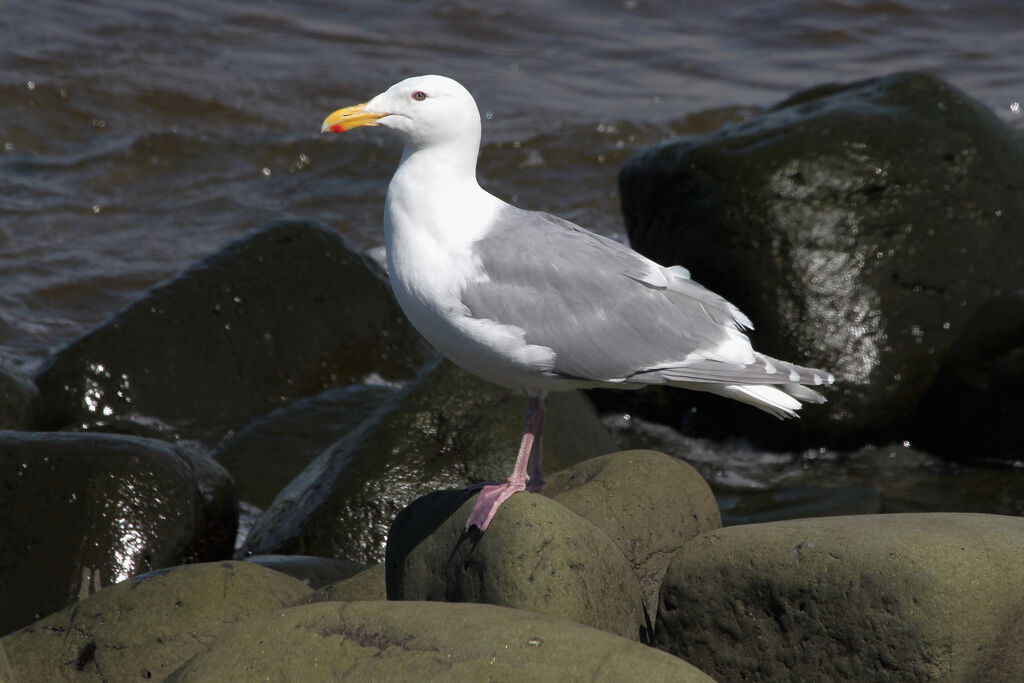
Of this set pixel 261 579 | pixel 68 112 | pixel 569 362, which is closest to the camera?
pixel 569 362

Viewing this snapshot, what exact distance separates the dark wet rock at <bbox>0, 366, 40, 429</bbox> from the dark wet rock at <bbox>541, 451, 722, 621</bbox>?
3.51 meters

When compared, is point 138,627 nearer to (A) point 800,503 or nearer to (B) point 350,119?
(B) point 350,119

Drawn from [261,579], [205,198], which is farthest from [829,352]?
[205,198]

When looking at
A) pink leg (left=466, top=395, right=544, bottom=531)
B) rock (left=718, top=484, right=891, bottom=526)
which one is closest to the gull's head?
pink leg (left=466, top=395, right=544, bottom=531)

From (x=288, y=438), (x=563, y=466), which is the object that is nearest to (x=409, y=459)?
(x=563, y=466)

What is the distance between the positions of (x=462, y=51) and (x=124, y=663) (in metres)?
12.3

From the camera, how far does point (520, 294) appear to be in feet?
14.3

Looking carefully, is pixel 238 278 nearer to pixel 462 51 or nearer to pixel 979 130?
pixel 979 130

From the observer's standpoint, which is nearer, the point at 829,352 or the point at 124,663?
the point at 124,663

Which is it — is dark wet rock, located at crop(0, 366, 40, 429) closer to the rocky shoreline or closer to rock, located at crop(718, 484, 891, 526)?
the rocky shoreline

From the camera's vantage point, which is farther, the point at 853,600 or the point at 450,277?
the point at 450,277

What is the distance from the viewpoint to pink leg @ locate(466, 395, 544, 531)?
405cm

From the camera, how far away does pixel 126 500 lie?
17.4ft

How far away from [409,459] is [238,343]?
2111mm
